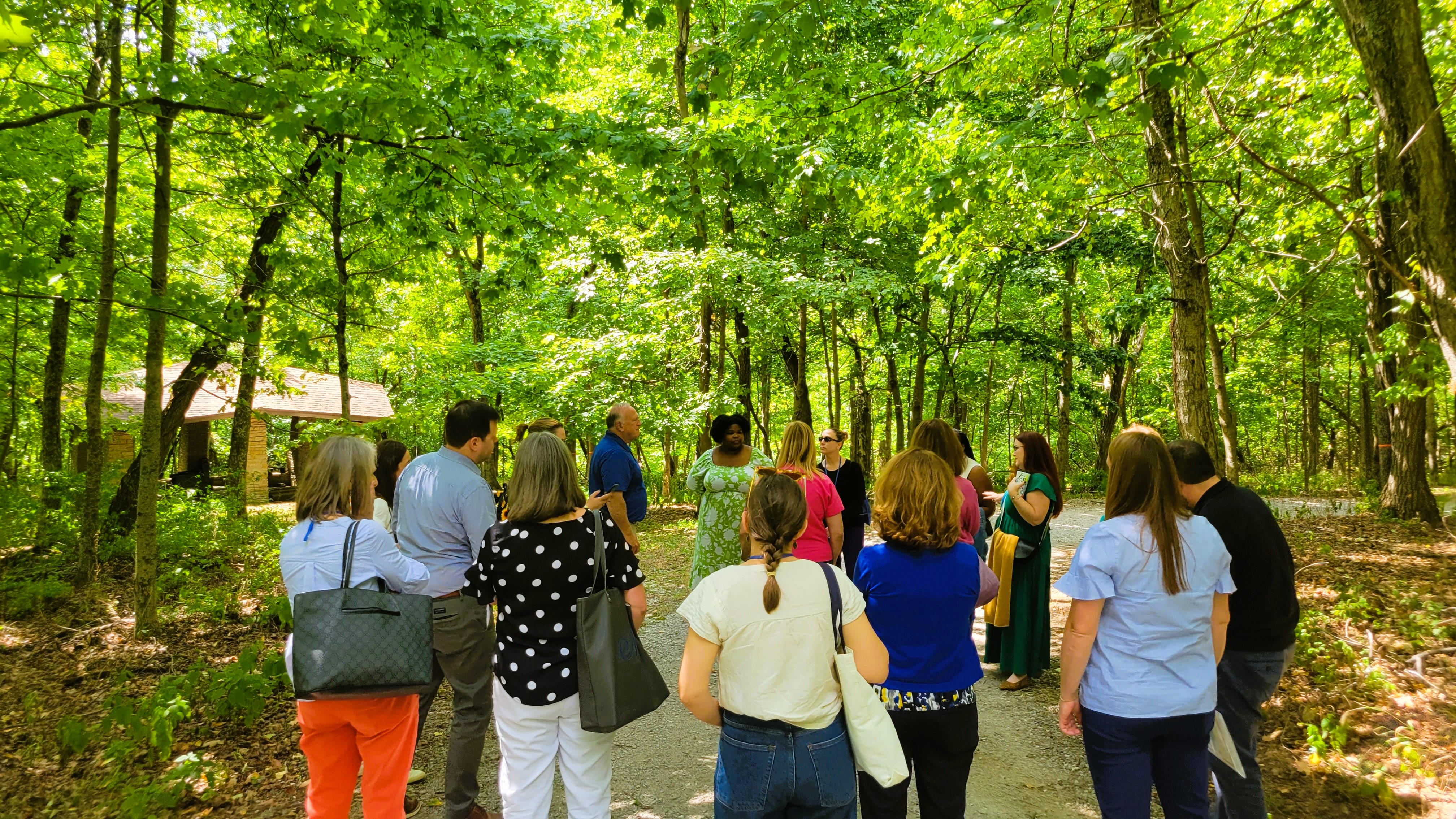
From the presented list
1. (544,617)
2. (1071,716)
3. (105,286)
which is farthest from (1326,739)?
(105,286)

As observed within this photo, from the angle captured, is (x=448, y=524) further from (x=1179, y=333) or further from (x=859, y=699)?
(x=1179, y=333)

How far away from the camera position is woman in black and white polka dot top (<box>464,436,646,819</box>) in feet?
9.61

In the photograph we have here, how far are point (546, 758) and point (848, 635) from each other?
4.76 feet

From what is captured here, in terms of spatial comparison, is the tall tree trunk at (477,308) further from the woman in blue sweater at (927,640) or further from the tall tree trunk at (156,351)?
the woman in blue sweater at (927,640)

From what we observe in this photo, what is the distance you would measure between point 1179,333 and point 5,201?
38.7 feet

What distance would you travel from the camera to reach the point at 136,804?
12.2ft

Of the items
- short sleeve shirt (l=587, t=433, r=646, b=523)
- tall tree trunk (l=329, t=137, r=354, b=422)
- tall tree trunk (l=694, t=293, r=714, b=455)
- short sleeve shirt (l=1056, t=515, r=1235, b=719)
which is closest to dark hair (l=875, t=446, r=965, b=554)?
short sleeve shirt (l=1056, t=515, r=1235, b=719)

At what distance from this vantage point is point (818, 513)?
16.9ft

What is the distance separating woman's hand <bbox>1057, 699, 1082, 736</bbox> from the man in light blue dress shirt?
268cm

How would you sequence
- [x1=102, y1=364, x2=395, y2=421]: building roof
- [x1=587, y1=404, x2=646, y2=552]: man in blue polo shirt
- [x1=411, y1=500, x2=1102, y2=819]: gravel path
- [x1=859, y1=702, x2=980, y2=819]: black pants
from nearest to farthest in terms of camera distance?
1. [x1=859, y1=702, x2=980, y2=819]: black pants
2. [x1=411, y1=500, x2=1102, y2=819]: gravel path
3. [x1=587, y1=404, x2=646, y2=552]: man in blue polo shirt
4. [x1=102, y1=364, x2=395, y2=421]: building roof

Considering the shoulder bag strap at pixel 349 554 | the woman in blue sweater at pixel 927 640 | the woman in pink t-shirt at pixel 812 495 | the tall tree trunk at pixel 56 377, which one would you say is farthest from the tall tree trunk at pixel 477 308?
the woman in blue sweater at pixel 927 640

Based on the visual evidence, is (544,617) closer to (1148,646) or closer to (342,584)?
(342,584)

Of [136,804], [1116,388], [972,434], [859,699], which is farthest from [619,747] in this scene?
[972,434]

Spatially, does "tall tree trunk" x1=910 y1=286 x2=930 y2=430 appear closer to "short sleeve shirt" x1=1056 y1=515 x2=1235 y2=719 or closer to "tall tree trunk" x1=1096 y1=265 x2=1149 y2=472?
"tall tree trunk" x1=1096 y1=265 x2=1149 y2=472
